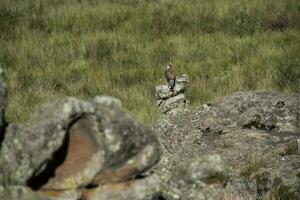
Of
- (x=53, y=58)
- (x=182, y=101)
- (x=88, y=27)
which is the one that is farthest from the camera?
(x=88, y=27)

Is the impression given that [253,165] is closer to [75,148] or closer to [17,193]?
[75,148]

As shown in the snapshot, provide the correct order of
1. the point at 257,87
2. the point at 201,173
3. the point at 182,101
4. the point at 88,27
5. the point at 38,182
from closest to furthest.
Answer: the point at 38,182 < the point at 201,173 < the point at 182,101 < the point at 257,87 < the point at 88,27

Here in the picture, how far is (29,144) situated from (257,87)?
1041 centimetres

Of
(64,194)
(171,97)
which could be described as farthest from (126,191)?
(171,97)

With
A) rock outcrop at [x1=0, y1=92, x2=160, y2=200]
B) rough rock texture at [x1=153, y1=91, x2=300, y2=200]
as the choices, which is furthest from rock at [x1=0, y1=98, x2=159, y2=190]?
rough rock texture at [x1=153, y1=91, x2=300, y2=200]

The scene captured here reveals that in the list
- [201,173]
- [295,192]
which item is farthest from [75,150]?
[295,192]

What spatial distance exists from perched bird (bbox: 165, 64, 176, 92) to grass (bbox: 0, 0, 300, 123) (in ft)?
1.95

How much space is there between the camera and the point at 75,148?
407 centimetres

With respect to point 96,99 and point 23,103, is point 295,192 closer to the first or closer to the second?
point 96,99

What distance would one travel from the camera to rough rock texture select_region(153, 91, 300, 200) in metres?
7.79

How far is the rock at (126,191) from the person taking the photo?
165 inches

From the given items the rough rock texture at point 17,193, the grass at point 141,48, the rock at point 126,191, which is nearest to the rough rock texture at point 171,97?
the grass at point 141,48

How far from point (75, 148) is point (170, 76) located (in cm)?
754

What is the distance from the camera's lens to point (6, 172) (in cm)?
382
